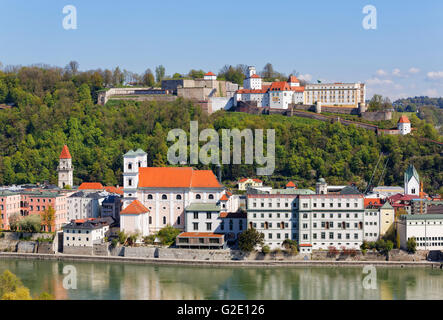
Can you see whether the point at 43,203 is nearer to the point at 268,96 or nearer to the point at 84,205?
the point at 84,205

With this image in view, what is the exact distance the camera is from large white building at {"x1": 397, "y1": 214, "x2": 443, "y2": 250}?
95.6 ft

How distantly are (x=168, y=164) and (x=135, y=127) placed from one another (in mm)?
6929

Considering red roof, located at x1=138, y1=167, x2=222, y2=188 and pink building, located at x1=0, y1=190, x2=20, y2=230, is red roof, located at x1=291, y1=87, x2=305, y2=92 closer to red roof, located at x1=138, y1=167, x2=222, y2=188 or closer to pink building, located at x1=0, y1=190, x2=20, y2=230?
red roof, located at x1=138, y1=167, x2=222, y2=188

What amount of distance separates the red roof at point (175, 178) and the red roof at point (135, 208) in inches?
41.5

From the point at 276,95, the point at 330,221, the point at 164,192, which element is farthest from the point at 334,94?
the point at 330,221

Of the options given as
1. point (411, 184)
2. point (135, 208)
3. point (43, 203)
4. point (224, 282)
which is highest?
point (411, 184)

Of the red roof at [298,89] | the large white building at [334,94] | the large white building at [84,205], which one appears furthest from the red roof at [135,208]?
the large white building at [334,94]

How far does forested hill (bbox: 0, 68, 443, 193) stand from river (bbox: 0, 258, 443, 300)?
45.5 ft

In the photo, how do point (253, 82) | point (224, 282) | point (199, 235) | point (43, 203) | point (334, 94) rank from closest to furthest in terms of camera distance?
point (224, 282) → point (199, 235) → point (43, 203) → point (334, 94) → point (253, 82)

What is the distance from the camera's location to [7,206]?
34.8m

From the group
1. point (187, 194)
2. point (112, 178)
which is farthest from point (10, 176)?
point (187, 194)

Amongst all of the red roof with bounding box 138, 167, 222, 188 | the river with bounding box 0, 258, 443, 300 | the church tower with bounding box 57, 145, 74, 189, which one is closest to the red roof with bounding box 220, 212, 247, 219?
the red roof with bounding box 138, 167, 222, 188

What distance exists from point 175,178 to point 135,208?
106 inches
